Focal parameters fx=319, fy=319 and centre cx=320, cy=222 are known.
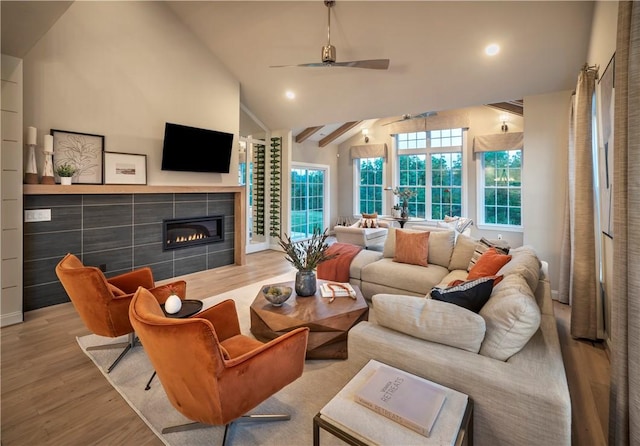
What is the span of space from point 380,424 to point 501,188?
747 cm

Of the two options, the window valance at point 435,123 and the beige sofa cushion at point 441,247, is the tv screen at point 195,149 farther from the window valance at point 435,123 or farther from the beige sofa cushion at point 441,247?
the window valance at point 435,123

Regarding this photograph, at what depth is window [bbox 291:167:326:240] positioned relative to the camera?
8.55 metres

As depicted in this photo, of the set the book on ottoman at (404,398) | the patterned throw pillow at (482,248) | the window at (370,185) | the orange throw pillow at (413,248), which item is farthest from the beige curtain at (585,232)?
the window at (370,185)

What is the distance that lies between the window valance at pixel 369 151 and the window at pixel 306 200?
1.10 meters

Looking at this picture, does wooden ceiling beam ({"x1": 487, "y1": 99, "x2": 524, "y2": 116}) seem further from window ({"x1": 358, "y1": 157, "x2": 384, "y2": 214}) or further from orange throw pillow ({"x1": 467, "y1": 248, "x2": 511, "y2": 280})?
orange throw pillow ({"x1": 467, "y1": 248, "x2": 511, "y2": 280})

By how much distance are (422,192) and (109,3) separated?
7.40 metres

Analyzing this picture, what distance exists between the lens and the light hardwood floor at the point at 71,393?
6.03 feet

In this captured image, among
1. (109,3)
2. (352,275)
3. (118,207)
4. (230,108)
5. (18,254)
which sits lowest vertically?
(352,275)

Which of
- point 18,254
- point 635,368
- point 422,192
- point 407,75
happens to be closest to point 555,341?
point 635,368

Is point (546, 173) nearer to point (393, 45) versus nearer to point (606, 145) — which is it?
point (606, 145)

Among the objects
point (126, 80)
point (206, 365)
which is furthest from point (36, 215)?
point (206, 365)

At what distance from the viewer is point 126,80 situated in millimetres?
4352

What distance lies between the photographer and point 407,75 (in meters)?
4.75

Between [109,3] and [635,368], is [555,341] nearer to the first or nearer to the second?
[635,368]
